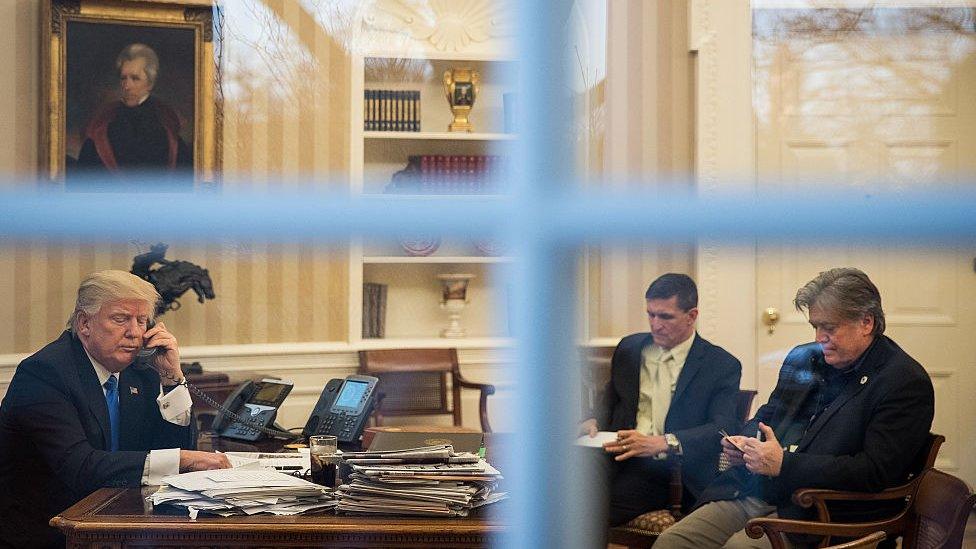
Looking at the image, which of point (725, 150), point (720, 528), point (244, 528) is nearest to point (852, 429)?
point (720, 528)

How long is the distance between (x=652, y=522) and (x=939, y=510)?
198 mm

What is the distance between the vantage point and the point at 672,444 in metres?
0.71

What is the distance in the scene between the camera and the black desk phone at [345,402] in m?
0.74

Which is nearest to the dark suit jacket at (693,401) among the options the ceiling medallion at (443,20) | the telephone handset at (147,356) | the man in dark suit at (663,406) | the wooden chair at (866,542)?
the man in dark suit at (663,406)

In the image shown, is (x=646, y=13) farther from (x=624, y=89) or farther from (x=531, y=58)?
(x=531, y=58)

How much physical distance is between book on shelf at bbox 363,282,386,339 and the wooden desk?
0.55ft

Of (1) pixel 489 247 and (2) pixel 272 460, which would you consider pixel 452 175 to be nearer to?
(1) pixel 489 247

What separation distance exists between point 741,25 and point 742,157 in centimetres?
10

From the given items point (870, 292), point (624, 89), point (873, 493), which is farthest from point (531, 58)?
point (873, 493)

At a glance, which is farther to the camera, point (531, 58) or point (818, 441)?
point (818, 441)

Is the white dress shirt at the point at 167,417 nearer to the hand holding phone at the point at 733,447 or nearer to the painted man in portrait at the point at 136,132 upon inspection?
the painted man in portrait at the point at 136,132

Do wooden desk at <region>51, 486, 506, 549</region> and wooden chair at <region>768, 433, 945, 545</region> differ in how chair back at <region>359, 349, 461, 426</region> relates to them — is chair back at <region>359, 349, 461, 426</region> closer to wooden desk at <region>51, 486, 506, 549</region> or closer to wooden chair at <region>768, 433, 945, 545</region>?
wooden desk at <region>51, 486, 506, 549</region>

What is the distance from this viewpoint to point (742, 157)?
58cm

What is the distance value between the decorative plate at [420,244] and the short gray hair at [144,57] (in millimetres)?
277
